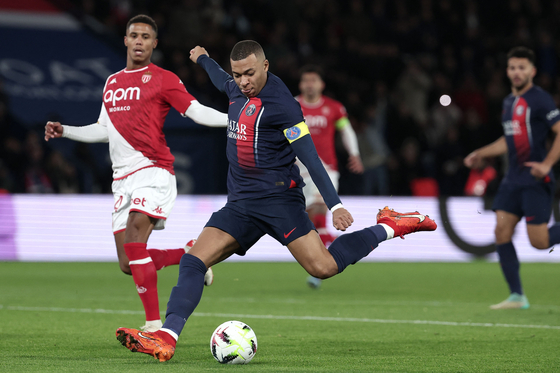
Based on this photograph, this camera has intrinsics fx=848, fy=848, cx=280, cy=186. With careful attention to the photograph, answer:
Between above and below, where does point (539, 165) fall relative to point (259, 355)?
above

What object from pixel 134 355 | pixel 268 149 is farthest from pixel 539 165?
pixel 134 355

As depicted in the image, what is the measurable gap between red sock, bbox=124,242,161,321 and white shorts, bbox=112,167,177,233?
27 centimetres

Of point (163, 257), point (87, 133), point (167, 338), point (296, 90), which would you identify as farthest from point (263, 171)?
point (296, 90)

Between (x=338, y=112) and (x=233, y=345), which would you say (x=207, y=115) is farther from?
(x=338, y=112)

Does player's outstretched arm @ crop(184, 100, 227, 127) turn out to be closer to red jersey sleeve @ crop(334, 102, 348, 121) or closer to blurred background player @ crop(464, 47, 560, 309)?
blurred background player @ crop(464, 47, 560, 309)

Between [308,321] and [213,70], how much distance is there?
2385 millimetres

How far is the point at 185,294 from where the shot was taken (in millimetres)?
4957

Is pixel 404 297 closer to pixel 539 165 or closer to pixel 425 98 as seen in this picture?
pixel 539 165

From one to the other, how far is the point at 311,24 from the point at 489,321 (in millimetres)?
12779

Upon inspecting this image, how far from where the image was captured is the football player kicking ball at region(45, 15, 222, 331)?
5.98 metres

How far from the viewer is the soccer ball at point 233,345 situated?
4914mm

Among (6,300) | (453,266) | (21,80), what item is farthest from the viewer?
(21,80)

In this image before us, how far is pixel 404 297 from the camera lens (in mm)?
9117

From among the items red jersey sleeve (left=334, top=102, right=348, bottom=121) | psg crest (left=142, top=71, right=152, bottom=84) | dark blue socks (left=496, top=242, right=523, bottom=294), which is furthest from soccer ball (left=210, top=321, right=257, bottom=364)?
red jersey sleeve (left=334, top=102, right=348, bottom=121)
